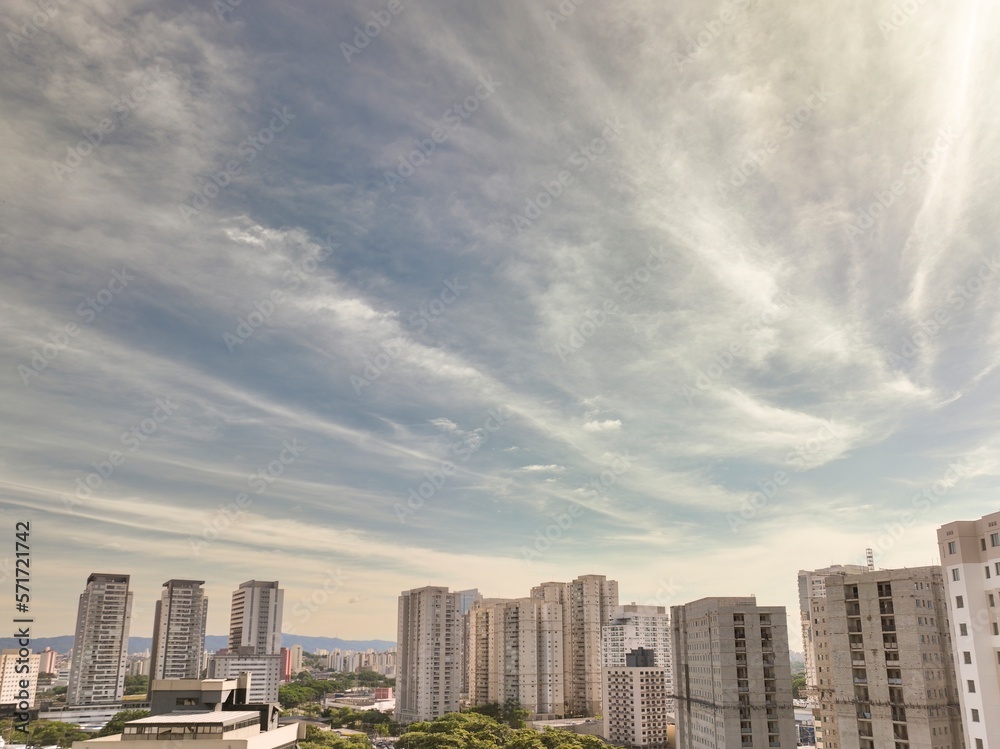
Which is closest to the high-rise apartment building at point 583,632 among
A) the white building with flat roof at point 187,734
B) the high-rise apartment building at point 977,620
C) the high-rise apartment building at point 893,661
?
the high-rise apartment building at point 893,661

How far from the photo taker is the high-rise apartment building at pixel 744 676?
58.5 meters

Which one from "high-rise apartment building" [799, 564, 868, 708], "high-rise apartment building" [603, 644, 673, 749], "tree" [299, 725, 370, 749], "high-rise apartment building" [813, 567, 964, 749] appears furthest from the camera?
"high-rise apartment building" [603, 644, 673, 749]

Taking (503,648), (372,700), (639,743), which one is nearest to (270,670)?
(372,700)

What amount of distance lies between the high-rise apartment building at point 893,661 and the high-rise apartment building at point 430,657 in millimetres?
86493

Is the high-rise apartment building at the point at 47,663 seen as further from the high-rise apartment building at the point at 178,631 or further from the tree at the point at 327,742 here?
the tree at the point at 327,742

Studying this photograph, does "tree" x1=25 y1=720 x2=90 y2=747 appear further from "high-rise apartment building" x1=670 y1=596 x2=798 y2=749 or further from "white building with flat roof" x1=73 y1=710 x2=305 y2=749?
"high-rise apartment building" x1=670 y1=596 x2=798 y2=749

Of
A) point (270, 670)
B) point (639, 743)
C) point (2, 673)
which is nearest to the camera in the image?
point (639, 743)

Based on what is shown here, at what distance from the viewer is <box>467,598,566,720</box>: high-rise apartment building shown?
126 meters

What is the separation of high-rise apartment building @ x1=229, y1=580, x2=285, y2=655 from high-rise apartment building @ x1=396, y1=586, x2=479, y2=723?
218 ft

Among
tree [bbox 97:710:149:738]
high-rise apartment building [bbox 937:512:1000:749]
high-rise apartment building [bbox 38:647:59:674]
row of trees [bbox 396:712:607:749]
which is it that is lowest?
high-rise apartment building [bbox 38:647:59:674]

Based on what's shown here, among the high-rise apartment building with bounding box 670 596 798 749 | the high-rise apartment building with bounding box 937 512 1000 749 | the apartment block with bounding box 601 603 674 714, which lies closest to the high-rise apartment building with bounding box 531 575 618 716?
the apartment block with bounding box 601 603 674 714

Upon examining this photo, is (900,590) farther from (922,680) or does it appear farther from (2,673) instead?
(2,673)

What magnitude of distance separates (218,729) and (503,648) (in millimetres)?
97681

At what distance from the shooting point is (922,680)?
4228 cm
